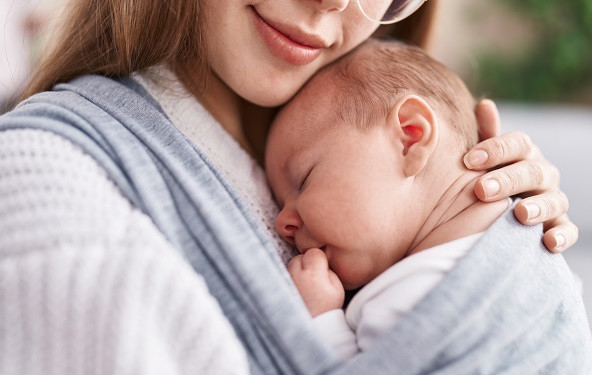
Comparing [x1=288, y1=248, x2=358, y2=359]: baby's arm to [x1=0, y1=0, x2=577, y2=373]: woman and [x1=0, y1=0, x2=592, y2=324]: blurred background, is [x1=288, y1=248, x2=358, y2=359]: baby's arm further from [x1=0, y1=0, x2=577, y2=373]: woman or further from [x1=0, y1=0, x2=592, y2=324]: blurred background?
[x1=0, y1=0, x2=592, y2=324]: blurred background

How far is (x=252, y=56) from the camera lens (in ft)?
3.45

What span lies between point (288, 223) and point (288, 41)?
285 millimetres

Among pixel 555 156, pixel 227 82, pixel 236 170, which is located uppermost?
pixel 227 82

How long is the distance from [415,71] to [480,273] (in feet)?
1.28

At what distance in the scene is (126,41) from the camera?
98cm

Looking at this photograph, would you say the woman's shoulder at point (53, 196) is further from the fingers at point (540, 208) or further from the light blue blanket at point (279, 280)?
the fingers at point (540, 208)


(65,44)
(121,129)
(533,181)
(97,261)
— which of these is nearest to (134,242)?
(97,261)

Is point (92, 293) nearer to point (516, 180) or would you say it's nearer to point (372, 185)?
point (372, 185)

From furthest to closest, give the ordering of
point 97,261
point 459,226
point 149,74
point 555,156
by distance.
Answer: point 555,156 → point 149,74 → point 459,226 → point 97,261

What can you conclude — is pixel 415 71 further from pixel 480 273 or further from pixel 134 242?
pixel 134 242

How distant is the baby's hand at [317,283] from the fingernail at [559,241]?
1.04ft

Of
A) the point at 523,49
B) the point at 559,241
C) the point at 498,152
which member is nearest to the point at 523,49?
the point at 523,49

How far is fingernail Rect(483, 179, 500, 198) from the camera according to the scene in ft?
3.16

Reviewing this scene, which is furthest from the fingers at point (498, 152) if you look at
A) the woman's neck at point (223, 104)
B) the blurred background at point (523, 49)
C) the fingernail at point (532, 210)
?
the blurred background at point (523, 49)
